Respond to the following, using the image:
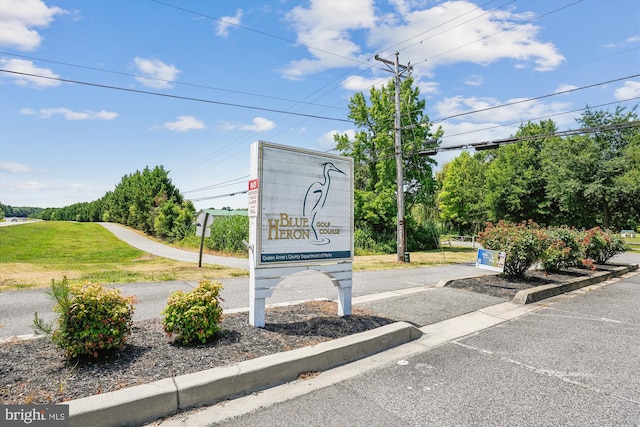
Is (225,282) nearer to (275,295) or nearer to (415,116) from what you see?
(275,295)

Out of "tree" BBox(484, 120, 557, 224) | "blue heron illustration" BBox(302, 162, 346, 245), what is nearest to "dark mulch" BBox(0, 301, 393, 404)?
"blue heron illustration" BBox(302, 162, 346, 245)

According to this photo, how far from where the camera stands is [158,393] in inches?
115

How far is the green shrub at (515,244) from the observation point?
29.5 ft

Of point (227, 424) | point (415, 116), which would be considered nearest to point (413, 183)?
point (415, 116)

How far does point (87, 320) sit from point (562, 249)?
11469 millimetres

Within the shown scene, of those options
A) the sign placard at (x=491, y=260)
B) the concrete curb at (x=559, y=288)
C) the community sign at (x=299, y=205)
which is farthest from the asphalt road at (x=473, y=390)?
the sign placard at (x=491, y=260)

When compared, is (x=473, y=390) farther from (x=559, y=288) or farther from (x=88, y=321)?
(x=559, y=288)

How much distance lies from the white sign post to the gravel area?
41 centimetres

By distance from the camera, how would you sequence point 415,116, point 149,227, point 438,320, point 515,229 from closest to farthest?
point 438,320, point 515,229, point 415,116, point 149,227

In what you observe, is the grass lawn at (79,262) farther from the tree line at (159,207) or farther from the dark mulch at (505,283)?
the dark mulch at (505,283)

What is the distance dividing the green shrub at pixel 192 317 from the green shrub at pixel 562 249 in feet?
30.8

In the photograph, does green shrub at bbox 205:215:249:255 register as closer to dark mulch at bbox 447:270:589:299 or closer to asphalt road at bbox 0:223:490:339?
asphalt road at bbox 0:223:490:339

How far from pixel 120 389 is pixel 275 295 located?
5.32m

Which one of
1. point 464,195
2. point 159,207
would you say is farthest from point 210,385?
point 464,195
